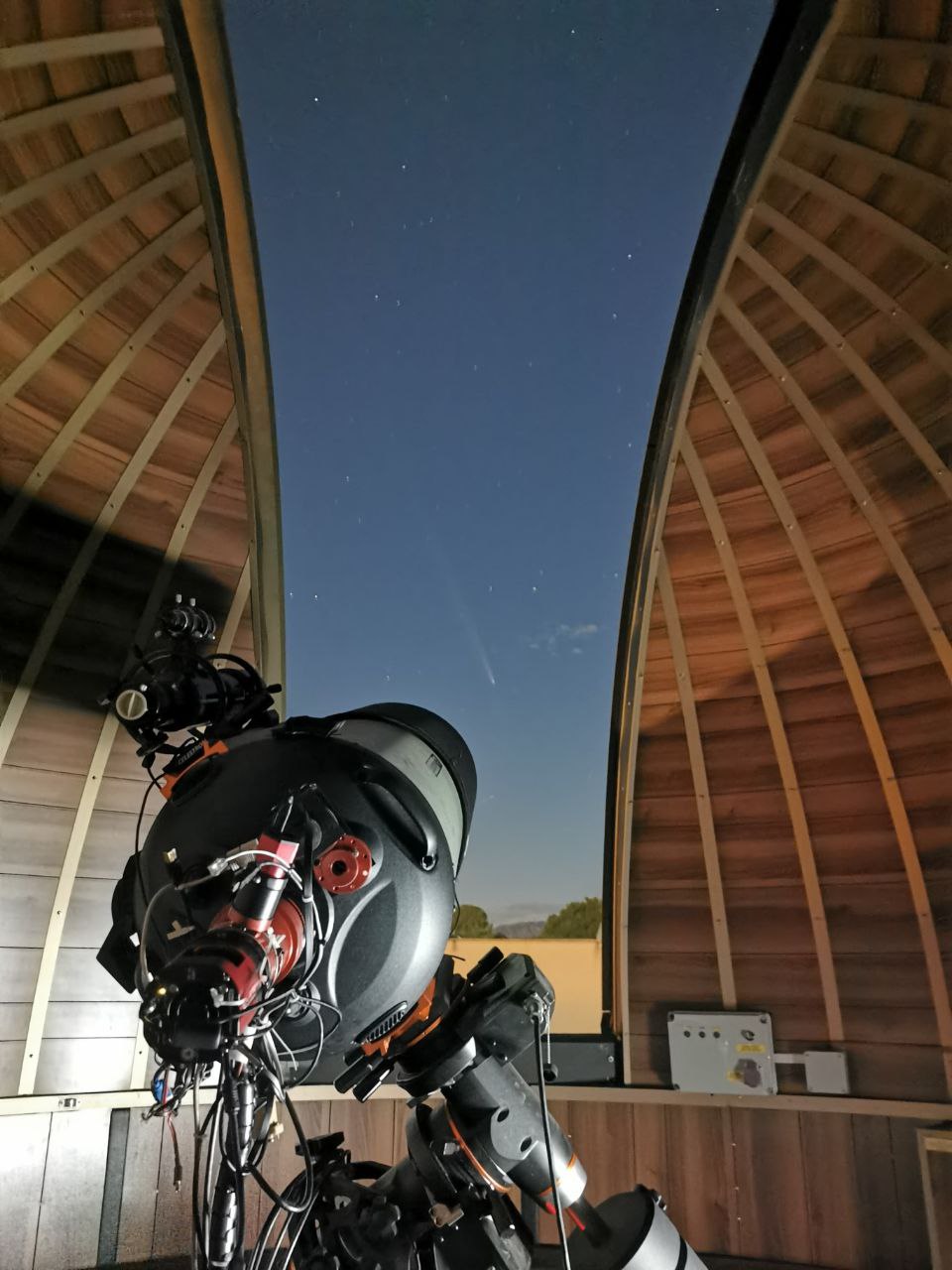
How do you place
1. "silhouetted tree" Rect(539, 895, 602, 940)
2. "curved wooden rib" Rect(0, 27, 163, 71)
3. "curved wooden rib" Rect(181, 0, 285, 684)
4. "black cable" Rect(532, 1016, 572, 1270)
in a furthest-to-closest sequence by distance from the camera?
"silhouetted tree" Rect(539, 895, 602, 940) < "curved wooden rib" Rect(181, 0, 285, 684) < "curved wooden rib" Rect(0, 27, 163, 71) < "black cable" Rect(532, 1016, 572, 1270)

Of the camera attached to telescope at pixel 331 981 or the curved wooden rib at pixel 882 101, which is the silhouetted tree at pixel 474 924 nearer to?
the camera attached to telescope at pixel 331 981

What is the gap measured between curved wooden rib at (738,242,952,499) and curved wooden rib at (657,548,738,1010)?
1727 millimetres

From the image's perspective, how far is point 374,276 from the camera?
234 inches

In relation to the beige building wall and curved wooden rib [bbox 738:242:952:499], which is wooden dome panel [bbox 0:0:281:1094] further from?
curved wooden rib [bbox 738:242:952:499]

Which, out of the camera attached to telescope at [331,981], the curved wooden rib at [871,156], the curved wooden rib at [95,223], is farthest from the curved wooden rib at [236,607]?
the curved wooden rib at [871,156]

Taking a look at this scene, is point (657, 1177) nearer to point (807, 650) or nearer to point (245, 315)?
point (807, 650)

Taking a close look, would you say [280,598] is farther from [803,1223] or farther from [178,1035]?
[803,1223]

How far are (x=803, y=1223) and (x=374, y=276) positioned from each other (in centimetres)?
687

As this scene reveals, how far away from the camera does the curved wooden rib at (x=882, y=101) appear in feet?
14.3

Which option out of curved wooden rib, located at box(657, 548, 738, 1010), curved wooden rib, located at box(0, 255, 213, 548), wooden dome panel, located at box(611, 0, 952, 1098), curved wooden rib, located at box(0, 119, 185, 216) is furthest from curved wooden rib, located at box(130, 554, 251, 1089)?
curved wooden rib, located at box(657, 548, 738, 1010)

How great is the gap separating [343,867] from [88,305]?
13.7ft

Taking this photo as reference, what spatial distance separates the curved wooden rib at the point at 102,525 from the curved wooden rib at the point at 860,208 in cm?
340

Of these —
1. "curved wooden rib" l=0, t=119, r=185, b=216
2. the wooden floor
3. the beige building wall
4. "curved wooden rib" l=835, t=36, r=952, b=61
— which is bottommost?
the wooden floor

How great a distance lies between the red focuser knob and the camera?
86.3 inches
